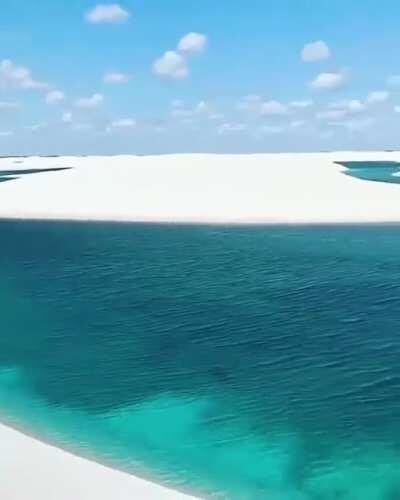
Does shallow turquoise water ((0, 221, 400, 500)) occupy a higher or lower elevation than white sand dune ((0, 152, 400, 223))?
lower

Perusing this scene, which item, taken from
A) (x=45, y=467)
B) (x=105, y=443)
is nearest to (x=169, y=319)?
(x=105, y=443)

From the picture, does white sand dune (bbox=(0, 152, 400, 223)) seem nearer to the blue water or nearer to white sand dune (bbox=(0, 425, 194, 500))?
the blue water

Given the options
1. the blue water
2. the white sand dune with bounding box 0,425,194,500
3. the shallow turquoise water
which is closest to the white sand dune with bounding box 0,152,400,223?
the shallow turquoise water

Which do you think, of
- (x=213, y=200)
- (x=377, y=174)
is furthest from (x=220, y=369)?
(x=377, y=174)

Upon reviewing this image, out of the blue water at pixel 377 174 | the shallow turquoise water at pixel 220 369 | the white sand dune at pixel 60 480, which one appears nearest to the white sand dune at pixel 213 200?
the shallow turquoise water at pixel 220 369

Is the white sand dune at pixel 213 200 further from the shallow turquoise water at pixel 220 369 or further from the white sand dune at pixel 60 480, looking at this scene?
the white sand dune at pixel 60 480

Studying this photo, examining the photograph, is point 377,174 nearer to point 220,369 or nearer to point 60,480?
Answer: point 220,369
